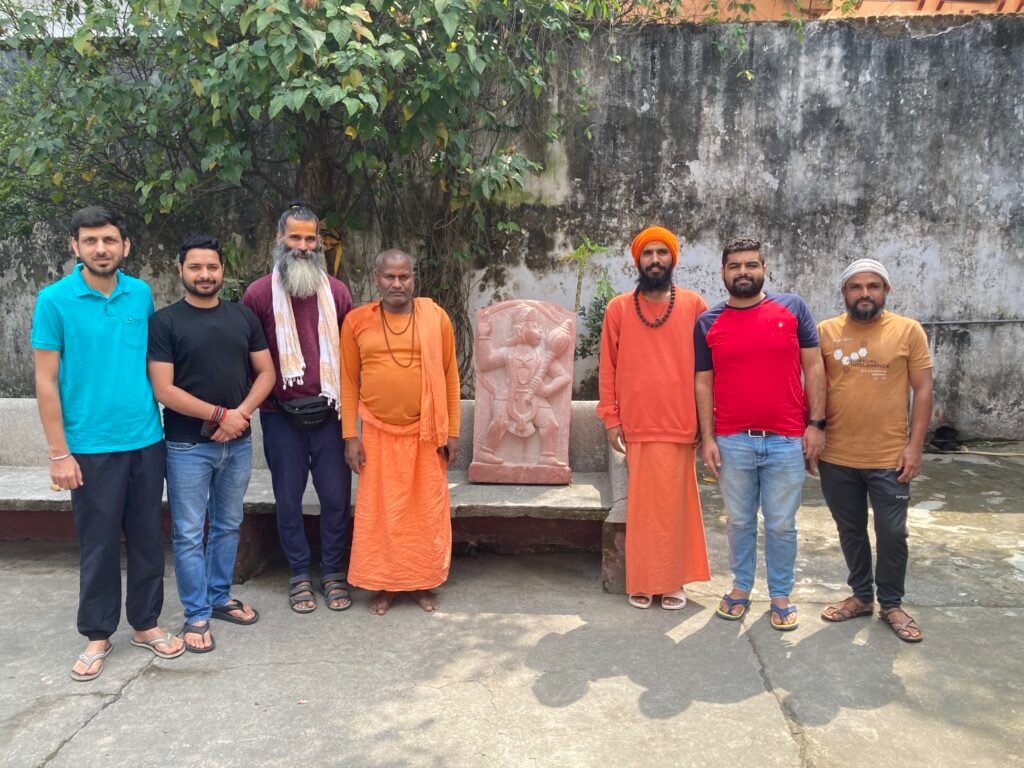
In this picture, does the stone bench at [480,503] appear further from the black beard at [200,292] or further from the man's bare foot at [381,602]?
the black beard at [200,292]

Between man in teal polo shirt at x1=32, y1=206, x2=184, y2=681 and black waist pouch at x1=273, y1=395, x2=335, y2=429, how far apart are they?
57 cm

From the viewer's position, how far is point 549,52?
20.5 feet

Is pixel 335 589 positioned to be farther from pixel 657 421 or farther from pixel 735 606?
pixel 735 606

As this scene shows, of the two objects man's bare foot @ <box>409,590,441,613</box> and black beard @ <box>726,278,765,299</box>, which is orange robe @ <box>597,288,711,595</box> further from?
man's bare foot @ <box>409,590,441,613</box>

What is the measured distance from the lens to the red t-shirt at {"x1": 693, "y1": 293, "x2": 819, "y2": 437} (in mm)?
3369

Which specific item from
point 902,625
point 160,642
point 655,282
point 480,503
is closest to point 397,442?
point 480,503

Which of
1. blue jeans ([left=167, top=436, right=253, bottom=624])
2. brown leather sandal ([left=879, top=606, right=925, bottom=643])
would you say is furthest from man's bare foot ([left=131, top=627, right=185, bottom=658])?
brown leather sandal ([left=879, top=606, right=925, bottom=643])

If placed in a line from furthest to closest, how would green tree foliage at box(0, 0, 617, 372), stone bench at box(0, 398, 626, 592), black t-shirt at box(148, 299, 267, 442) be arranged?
green tree foliage at box(0, 0, 617, 372)
stone bench at box(0, 398, 626, 592)
black t-shirt at box(148, 299, 267, 442)

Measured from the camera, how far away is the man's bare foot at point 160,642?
128 inches

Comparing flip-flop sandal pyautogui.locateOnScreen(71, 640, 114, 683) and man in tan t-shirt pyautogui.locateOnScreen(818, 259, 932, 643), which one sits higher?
man in tan t-shirt pyautogui.locateOnScreen(818, 259, 932, 643)

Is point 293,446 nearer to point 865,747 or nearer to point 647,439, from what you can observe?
point 647,439

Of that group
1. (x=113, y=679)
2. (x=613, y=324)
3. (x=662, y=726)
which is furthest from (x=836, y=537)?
(x=113, y=679)

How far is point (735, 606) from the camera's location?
11.8 ft

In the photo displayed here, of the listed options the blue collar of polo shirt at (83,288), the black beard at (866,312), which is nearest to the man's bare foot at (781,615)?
the black beard at (866,312)
